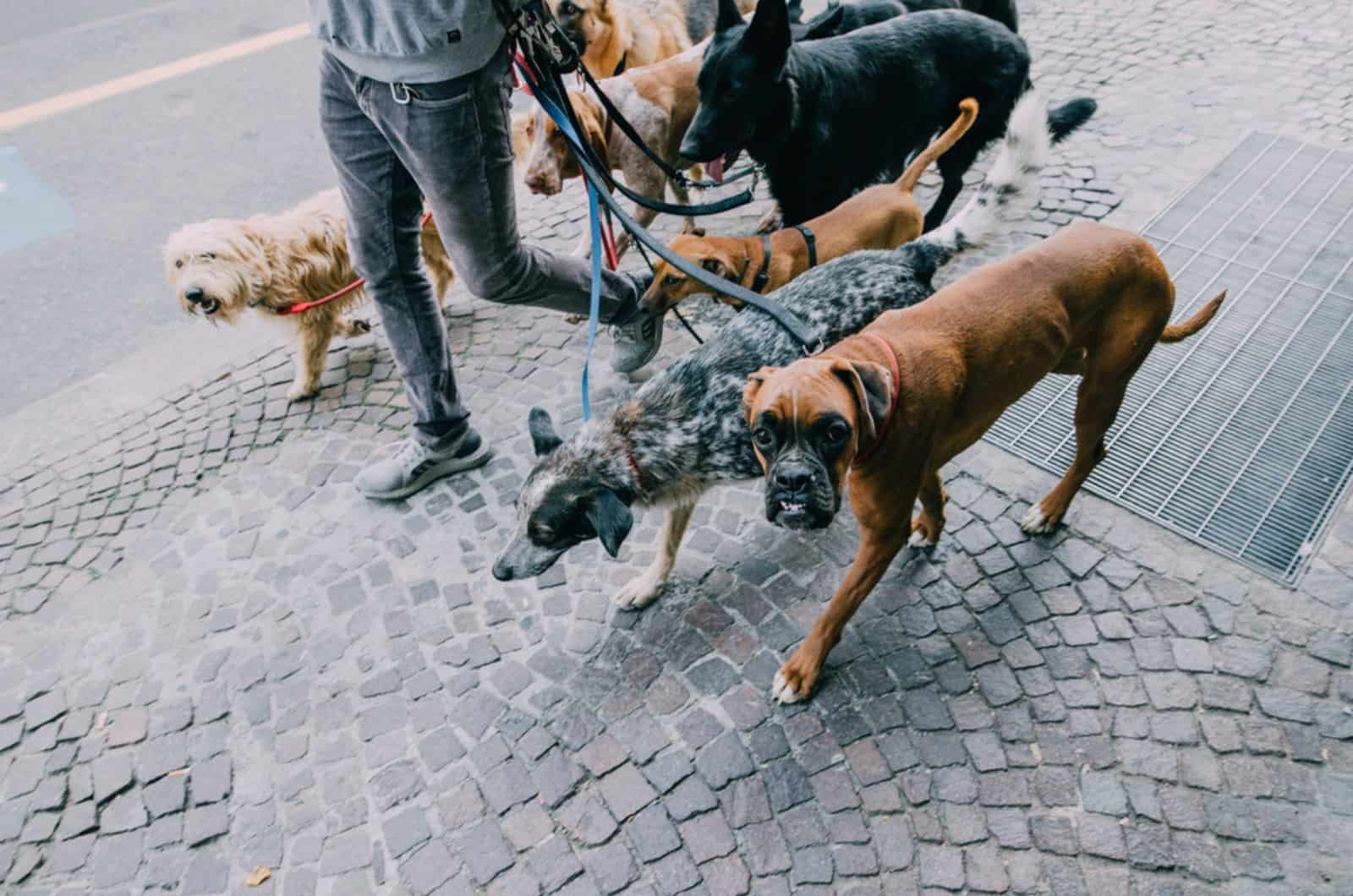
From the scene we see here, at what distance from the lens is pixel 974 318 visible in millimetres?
2850

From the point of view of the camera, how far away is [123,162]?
23.2 feet

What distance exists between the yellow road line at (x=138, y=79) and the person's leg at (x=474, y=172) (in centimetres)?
690

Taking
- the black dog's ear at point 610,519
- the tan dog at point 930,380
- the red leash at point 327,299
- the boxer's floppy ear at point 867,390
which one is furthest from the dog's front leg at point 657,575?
the red leash at point 327,299

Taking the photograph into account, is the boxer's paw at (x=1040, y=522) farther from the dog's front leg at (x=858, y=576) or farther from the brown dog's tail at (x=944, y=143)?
the brown dog's tail at (x=944, y=143)

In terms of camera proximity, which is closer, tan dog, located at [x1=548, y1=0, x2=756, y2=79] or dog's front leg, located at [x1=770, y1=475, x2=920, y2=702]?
dog's front leg, located at [x1=770, y1=475, x2=920, y2=702]

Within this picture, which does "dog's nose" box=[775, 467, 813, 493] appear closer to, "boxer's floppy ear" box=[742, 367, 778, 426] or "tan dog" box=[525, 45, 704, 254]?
"boxer's floppy ear" box=[742, 367, 778, 426]

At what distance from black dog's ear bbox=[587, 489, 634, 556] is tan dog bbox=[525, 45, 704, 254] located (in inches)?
84.1

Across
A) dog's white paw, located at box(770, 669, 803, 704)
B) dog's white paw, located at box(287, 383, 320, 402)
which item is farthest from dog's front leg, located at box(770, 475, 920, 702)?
dog's white paw, located at box(287, 383, 320, 402)

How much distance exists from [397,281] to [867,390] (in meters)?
2.26

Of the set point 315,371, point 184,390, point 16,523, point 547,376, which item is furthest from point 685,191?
point 16,523

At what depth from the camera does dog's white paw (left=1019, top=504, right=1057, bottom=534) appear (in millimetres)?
3656

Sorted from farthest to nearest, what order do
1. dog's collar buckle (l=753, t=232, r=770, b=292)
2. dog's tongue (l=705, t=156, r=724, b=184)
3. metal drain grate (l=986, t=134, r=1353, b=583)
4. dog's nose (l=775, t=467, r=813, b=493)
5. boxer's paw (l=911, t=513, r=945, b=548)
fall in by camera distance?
dog's tongue (l=705, t=156, r=724, b=184) < dog's collar buckle (l=753, t=232, r=770, b=292) < metal drain grate (l=986, t=134, r=1353, b=583) < boxer's paw (l=911, t=513, r=945, b=548) < dog's nose (l=775, t=467, r=813, b=493)

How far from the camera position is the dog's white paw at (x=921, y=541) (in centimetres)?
365

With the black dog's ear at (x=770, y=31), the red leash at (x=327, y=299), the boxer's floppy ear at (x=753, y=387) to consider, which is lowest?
the red leash at (x=327, y=299)
